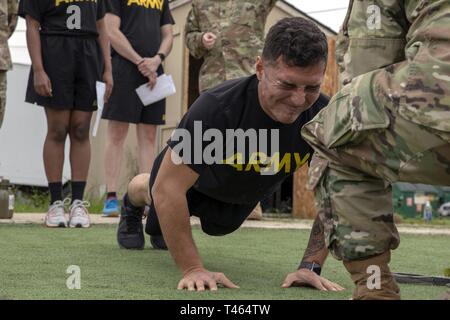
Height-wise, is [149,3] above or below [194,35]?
above

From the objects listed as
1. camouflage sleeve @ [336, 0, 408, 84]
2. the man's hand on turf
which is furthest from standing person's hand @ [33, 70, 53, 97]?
camouflage sleeve @ [336, 0, 408, 84]

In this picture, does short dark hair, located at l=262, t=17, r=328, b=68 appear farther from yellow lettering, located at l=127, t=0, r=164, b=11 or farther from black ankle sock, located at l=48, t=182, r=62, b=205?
yellow lettering, located at l=127, t=0, r=164, b=11

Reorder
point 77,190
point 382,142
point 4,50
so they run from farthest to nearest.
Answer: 1. point 77,190
2. point 4,50
3. point 382,142

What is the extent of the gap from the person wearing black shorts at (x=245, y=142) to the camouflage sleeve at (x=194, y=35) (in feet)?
9.64

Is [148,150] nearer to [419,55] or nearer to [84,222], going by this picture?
[84,222]

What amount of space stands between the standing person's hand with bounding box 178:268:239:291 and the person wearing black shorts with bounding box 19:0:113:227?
103 inches

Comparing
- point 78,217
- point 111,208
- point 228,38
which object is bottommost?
point 111,208

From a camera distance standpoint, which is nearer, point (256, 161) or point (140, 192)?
point (256, 161)

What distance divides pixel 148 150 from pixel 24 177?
4245mm

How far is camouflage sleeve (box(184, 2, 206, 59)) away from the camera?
21.3 feet

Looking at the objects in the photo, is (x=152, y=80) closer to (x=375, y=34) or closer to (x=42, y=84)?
(x=42, y=84)

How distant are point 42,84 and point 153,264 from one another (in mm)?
2189

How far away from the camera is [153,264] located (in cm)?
385

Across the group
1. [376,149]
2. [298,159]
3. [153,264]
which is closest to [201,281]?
[298,159]
